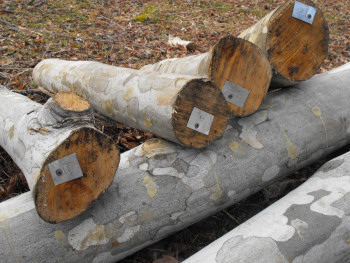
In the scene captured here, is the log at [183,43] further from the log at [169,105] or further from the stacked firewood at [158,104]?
the log at [169,105]

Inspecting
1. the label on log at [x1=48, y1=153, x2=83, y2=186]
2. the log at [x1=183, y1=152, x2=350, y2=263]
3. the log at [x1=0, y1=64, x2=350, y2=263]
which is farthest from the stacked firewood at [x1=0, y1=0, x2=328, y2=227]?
the log at [x1=183, y1=152, x2=350, y2=263]

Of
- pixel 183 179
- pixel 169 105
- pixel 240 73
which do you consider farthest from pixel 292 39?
pixel 183 179

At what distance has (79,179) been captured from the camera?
69.9 inches

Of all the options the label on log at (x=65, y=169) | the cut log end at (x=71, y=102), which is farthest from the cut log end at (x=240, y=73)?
the label on log at (x=65, y=169)

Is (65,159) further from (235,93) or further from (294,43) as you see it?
(294,43)

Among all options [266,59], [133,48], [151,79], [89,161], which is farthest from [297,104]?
[133,48]

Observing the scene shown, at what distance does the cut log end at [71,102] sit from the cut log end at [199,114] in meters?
0.55

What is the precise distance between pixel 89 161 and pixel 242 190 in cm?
116

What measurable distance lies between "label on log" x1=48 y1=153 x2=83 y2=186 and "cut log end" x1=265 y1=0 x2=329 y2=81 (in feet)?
5.24

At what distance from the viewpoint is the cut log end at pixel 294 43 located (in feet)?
7.72

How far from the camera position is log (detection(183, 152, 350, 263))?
5.61 ft

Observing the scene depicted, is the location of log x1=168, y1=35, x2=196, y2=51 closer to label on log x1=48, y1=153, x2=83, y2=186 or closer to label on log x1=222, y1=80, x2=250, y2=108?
label on log x1=222, y1=80, x2=250, y2=108

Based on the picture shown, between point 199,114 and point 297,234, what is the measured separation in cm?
92

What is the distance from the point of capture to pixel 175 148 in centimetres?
227
